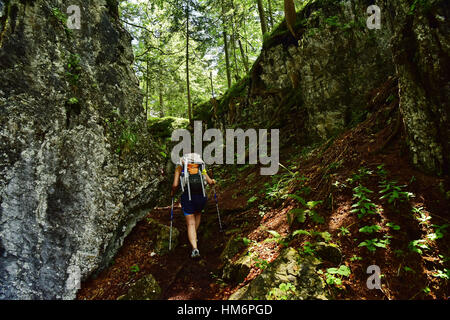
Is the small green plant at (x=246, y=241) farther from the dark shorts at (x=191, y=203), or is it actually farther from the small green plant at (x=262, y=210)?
the dark shorts at (x=191, y=203)

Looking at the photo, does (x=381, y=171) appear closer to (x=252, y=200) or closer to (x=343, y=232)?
(x=343, y=232)

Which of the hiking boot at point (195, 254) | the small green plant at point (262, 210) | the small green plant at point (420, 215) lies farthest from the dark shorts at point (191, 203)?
the small green plant at point (420, 215)

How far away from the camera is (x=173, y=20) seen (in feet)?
46.5

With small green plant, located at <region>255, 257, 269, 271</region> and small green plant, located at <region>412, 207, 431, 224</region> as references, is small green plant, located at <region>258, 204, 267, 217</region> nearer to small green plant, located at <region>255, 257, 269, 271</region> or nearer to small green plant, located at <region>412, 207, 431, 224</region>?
small green plant, located at <region>255, 257, 269, 271</region>

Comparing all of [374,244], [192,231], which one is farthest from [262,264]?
[192,231]

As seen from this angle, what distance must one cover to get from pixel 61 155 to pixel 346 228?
546 centimetres

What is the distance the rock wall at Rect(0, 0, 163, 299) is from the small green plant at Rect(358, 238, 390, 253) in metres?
4.84

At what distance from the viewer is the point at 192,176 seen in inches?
207

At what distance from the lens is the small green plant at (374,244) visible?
125 inches

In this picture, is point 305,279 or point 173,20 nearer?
point 305,279

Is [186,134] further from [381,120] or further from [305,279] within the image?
[305,279]

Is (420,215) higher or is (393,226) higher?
(420,215)

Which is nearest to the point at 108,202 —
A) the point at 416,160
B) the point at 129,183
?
the point at 129,183
